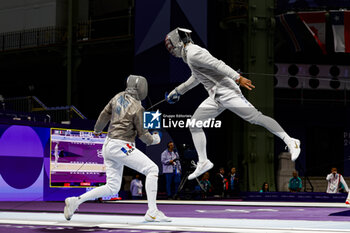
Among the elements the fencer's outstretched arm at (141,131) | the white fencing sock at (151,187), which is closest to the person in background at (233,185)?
the white fencing sock at (151,187)

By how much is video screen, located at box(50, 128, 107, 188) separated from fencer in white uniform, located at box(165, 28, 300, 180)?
31.7 feet

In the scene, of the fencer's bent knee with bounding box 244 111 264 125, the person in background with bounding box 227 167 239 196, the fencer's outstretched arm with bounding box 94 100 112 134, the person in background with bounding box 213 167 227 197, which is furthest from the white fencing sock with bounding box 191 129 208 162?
the person in background with bounding box 227 167 239 196

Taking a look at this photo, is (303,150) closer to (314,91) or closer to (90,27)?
(314,91)

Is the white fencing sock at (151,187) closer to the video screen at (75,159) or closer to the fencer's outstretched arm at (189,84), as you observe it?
the fencer's outstretched arm at (189,84)

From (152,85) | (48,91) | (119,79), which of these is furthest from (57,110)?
(48,91)

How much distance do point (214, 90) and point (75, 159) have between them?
1023cm

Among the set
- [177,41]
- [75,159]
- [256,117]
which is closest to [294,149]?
[256,117]

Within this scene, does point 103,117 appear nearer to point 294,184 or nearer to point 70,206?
point 70,206

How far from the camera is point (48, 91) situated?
2922cm

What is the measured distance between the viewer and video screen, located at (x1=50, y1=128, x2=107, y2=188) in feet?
52.5

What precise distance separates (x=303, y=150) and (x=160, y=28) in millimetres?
8865

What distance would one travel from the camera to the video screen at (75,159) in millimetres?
16000

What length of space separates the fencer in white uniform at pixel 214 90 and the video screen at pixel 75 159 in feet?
31.7

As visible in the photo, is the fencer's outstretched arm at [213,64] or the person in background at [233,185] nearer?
the fencer's outstretched arm at [213,64]
